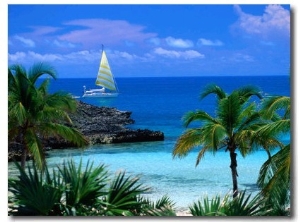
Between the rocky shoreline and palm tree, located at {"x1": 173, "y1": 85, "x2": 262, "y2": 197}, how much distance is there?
36 cm

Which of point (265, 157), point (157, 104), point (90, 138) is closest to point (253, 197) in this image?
point (265, 157)

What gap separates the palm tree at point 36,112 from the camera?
697 cm

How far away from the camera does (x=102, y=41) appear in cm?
704

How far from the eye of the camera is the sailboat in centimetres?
706

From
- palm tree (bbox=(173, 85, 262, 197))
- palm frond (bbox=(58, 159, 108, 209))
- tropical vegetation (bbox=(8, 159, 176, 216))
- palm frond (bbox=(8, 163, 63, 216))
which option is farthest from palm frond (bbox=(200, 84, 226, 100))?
palm frond (bbox=(8, 163, 63, 216))

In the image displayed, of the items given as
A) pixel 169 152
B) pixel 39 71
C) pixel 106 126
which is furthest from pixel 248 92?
pixel 39 71

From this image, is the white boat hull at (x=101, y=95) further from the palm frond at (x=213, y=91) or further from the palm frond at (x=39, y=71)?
the palm frond at (x=213, y=91)

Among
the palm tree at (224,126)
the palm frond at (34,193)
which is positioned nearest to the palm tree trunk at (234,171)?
the palm tree at (224,126)

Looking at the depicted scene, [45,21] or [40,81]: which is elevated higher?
[45,21]

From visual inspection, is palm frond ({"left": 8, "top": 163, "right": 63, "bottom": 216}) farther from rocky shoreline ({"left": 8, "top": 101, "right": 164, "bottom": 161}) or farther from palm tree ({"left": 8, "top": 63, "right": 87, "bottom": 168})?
rocky shoreline ({"left": 8, "top": 101, "right": 164, "bottom": 161})

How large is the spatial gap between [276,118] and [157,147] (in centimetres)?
134

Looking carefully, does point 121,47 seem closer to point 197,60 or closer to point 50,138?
point 197,60

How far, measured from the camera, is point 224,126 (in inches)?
289

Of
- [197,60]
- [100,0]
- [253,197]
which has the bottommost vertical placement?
[253,197]
